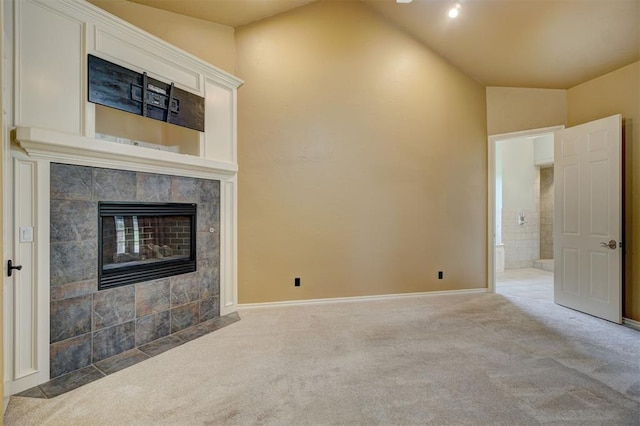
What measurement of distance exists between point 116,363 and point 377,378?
6.86 feet

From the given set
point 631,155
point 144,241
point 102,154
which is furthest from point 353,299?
point 631,155

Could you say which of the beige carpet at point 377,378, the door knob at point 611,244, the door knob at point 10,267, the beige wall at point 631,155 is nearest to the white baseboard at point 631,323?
the beige wall at point 631,155

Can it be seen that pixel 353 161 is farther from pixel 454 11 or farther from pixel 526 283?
pixel 526 283

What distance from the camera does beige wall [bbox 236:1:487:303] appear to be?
3.80m

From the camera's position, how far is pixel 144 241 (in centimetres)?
291

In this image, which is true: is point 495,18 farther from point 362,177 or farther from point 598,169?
point 362,177

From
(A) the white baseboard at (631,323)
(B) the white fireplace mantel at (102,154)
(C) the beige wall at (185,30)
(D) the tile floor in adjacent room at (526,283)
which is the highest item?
(C) the beige wall at (185,30)

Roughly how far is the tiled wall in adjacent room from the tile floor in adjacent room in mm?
4609

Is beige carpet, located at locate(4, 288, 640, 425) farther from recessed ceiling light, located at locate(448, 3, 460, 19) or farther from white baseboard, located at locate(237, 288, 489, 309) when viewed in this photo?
recessed ceiling light, located at locate(448, 3, 460, 19)

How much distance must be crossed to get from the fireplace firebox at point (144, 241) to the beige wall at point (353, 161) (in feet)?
2.36

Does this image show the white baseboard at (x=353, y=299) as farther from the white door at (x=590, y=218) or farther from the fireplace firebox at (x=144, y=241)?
the white door at (x=590, y=218)

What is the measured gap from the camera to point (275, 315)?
354cm

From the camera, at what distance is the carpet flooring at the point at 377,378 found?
180 centimetres

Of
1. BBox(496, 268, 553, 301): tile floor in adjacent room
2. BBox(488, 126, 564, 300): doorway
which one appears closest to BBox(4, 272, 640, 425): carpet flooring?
BBox(496, 268, 553, 301): tile floor in adjacent room
